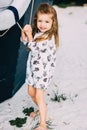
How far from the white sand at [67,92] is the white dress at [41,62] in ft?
2.06

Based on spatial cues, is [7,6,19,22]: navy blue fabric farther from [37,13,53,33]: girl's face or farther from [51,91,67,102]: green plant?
[51,91,67,102]: green plant

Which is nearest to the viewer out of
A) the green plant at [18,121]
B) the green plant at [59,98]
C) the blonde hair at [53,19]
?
the blonde hair at [53,19]

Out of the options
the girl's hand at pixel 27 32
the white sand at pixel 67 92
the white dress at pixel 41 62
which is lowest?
the white sand at pixel 67 92

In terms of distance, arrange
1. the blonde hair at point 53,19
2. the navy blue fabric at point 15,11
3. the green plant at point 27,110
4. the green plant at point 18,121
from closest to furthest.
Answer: the blonde hair at point 53,19, the navy blue fabric at point 15,11, the green plant at point 18,121, the green plant at point 27,110

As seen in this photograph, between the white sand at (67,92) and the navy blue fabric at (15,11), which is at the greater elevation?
the navy blue fabric at (15,11)

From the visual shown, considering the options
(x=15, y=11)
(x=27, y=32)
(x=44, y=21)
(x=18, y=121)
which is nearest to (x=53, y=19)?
(x=44, y=21)

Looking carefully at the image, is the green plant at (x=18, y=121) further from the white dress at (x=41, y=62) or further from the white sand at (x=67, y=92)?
the white dress at (x=41, y=62)

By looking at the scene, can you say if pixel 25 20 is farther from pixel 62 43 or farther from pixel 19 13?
pixel 62 43

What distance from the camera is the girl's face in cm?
373

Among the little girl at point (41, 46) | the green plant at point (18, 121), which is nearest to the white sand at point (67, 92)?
the green plant at point (18, 121)

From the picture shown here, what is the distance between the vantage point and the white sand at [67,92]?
439 cm

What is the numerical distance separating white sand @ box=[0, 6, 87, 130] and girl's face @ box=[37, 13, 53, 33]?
1.14 m

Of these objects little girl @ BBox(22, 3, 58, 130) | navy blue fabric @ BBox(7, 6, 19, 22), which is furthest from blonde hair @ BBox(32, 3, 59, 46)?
navy blue fabric @ BBox(7, 6, 19, 22)

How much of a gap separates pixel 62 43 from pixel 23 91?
1.97 m
